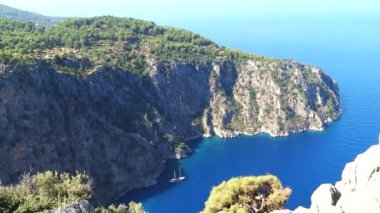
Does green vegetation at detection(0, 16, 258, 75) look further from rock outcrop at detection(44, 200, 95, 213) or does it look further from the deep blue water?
rock outcrop at detection(44, 200, 95, 213)

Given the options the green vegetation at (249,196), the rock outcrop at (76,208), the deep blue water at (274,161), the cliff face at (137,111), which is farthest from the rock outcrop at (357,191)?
the cliff face at (137,111)

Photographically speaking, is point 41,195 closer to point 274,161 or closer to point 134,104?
point 274,161

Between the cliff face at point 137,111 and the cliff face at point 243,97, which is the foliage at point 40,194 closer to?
the cliff face at point 137,111

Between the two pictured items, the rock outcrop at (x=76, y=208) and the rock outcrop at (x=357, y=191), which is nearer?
the rock outcrop at (x=357, y=191)

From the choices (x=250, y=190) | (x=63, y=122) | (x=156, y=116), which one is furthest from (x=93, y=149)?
(x=250, y=190)

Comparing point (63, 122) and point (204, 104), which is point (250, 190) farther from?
point (204, 104)

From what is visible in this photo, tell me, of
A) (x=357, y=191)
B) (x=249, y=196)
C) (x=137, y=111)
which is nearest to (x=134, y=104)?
(x=137, y=111)

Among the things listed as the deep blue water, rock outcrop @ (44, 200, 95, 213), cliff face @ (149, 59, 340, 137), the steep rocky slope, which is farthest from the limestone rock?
cliff face @ (149, 59, 340, 137)
